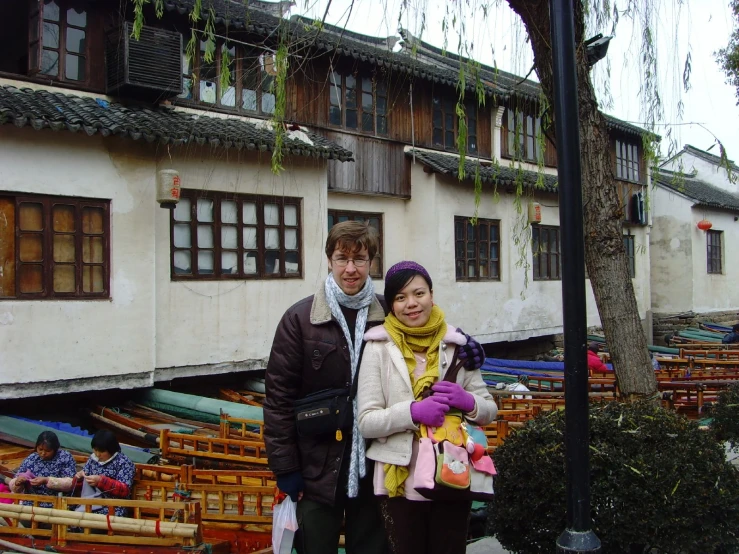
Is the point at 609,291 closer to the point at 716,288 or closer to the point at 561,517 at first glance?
the point at 561,517

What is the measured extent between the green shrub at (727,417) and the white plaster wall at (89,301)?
666 centimetres

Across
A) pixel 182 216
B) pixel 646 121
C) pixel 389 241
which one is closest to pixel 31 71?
pixel 182 216

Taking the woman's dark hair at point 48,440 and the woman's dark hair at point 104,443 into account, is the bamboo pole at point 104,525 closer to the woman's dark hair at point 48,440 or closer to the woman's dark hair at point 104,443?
the woman's dark hair at point 104,443

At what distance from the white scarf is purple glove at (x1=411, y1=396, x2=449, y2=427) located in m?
0.29

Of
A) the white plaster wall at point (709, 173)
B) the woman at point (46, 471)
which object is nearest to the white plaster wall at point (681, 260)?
the white plaster wall at point (709, 173)

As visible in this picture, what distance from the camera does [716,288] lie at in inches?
826

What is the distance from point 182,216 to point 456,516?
765cm

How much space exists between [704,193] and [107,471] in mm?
21008

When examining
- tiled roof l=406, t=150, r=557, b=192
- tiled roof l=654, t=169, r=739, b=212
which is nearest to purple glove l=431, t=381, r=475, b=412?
tiled roof l=406, t=150, r=557, b=192

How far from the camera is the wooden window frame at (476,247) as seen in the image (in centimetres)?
1357

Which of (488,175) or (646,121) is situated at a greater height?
(488,175)

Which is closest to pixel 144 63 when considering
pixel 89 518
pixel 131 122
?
pixel 131 122

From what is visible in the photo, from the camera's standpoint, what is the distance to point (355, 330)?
9.80ft

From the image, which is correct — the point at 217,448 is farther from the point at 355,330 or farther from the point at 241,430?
the point at 355,330
